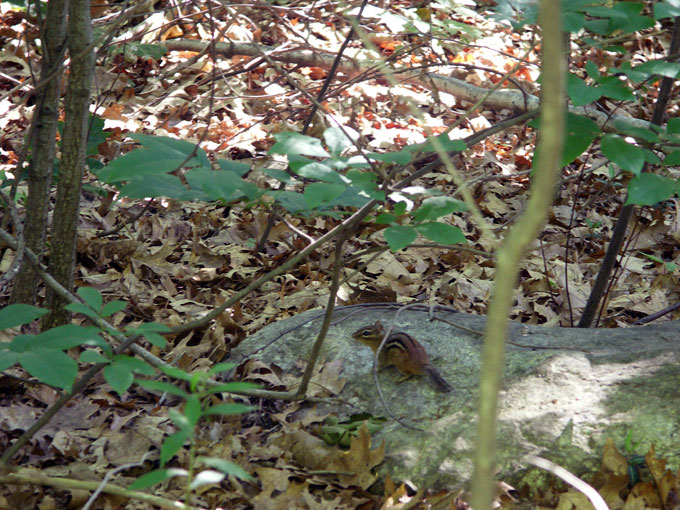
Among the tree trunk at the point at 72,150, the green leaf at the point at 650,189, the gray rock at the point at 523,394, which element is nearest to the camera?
the green leaf at the point at 650,189

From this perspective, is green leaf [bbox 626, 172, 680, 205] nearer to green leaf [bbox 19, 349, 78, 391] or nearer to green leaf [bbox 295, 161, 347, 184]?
green leaf [bbox 295, 161, 347, 184]

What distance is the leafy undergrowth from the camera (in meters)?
2.39

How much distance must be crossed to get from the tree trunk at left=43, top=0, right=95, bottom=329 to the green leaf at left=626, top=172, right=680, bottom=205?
1.99 metres

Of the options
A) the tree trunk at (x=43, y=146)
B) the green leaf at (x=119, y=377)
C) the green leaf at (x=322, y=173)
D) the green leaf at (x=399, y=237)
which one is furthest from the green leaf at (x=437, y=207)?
the tree trunk at (x=43, y=146)

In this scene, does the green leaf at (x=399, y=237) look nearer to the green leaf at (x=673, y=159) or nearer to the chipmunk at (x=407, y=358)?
the green leaf at (x=673, y=159)

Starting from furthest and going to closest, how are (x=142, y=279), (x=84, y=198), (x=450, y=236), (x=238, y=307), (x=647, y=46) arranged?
(x=647, y=46), (x=84, y=198), (x=142, y=279), (x=238, y=307), (x=450, y=236)

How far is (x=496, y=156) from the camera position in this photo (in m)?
5.61

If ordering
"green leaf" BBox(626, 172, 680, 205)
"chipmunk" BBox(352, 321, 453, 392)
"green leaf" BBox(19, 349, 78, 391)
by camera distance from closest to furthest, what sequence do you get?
"green leaf" BBox(19, 349, 78, 391)
"green leaf" BBox(626, 172, 680, 205)
"chipmunk" BBox(352, 321, 453, 392)

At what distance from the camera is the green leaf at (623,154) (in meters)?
1.73

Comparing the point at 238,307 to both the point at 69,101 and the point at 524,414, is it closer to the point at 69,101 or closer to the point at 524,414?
the point at 69,101

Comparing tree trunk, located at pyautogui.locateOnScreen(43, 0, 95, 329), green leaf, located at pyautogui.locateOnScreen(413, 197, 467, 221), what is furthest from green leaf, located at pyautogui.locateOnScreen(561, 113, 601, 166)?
tree trunk, located at pyautogui.locateOnScreen(43, 0, 95, 329)

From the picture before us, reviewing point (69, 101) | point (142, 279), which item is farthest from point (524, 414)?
point (142, 279)

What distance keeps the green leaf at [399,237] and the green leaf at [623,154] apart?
0.57 meters

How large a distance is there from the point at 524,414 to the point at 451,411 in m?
0.28
